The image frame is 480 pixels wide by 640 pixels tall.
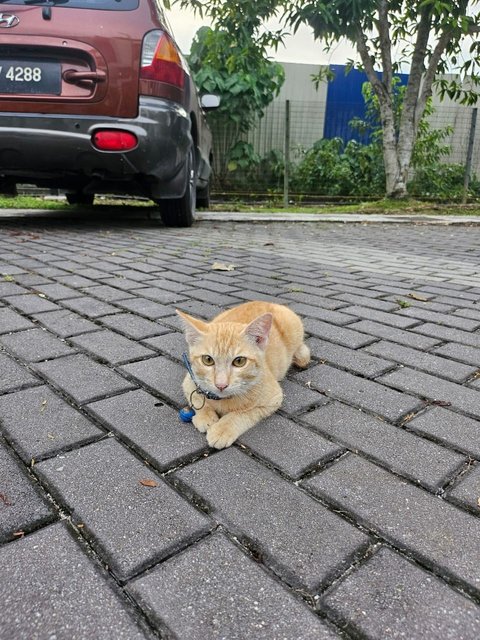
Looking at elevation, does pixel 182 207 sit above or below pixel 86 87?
below

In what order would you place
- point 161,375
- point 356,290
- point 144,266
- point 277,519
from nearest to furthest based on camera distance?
point 277,519 < point 161,375 < point 356,290 < point 144,266

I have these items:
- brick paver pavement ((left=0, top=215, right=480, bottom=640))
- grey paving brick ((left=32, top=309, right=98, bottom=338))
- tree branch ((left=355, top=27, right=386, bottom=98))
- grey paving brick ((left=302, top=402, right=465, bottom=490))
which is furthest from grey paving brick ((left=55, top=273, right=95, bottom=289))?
tree branch ((left=355, top=27, right=386, bottom=98))

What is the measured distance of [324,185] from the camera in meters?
12.9

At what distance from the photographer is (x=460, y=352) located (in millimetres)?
2557

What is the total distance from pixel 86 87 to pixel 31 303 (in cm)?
272

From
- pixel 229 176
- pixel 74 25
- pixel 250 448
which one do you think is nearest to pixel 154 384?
pixel 250 448

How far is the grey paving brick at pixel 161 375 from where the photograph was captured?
2047mm

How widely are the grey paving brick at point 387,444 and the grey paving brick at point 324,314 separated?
1.14 metres

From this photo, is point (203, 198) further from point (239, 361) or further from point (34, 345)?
point (239, 361)

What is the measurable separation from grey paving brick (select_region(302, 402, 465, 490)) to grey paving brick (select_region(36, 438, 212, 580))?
645 millimetres

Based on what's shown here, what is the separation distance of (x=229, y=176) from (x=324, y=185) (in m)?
2.53

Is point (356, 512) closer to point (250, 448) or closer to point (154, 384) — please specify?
point (250, 448)

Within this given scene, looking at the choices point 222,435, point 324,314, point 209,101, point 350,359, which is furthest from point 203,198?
point 222,435

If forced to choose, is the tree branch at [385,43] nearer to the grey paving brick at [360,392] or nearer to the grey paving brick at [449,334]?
the grey paving brick at [449,334]
